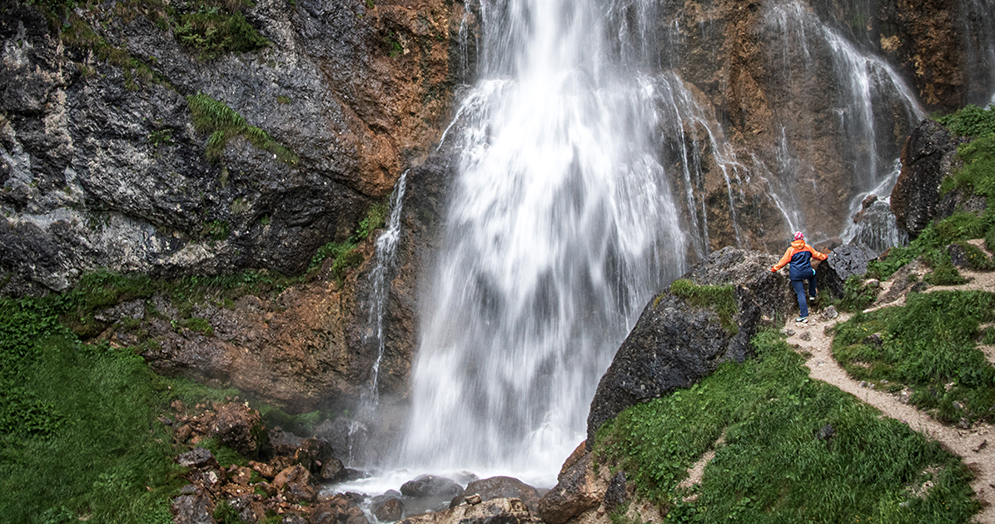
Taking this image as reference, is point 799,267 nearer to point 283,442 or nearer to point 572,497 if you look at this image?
point 572,497

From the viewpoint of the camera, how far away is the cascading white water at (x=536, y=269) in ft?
40.0

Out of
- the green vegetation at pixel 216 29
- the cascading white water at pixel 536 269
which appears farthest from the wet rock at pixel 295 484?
the green vegetation at pixel 216 29

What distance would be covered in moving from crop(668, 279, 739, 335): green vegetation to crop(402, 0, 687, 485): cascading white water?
3.64 meters

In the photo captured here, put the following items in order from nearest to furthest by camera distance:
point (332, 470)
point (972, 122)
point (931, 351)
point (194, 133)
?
point (931, 351), point (332, 470), point (972, 122), point (194, 133)

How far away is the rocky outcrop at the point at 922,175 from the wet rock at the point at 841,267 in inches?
75.9

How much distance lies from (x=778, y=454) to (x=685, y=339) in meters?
2.38

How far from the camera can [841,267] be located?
9.71 m

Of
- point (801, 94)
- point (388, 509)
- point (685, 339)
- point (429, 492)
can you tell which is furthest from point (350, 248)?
point (801, 94)

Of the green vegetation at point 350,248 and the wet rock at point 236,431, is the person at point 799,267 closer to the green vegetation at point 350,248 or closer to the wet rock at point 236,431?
the green vegetation at point 350,248

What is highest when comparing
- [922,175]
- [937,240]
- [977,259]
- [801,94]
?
[801,94]

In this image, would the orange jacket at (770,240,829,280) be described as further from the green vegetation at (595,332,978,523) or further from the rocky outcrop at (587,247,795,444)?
the green vegetation at (595,332,978,523)

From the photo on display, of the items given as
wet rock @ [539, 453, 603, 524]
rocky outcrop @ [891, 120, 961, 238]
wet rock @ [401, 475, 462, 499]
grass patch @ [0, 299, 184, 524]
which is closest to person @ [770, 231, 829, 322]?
rocky outcrop @ [891, 120, 961, 238]

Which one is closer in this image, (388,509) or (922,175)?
(388,509)

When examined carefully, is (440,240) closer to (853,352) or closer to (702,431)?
(702,431)
